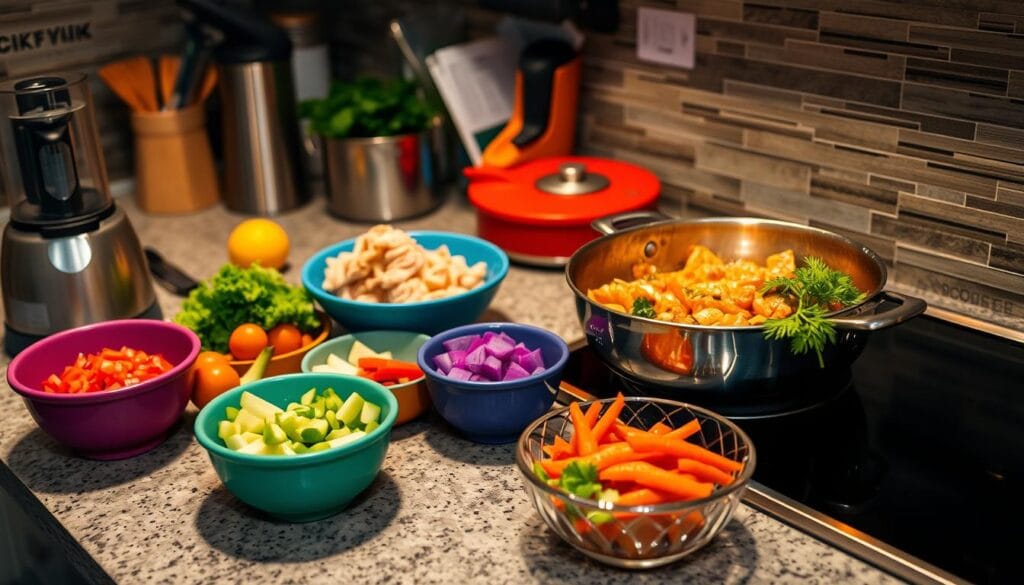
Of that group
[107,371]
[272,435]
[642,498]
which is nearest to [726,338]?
[642,498]

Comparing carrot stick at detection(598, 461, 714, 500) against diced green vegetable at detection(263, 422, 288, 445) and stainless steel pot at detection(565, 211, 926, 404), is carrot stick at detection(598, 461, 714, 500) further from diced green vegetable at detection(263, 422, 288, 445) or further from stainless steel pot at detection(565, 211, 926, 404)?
diced green vegetable at detection(263, 422, 288, 445)

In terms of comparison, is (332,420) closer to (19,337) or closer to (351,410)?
(351,410)

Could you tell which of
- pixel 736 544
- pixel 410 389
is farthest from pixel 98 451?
pixel 736 544

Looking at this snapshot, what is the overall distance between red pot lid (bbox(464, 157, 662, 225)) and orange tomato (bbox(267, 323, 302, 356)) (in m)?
0.39

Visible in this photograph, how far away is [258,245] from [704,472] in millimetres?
894

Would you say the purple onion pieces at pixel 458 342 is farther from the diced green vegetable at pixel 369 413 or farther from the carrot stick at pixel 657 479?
the carrot stick at pixel 657 479

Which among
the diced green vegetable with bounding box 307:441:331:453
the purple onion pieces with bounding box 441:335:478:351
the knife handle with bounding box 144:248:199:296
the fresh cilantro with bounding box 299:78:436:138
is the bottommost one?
the knife handle with bounding box 144:248:199:296

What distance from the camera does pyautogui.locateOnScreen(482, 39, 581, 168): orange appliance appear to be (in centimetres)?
171

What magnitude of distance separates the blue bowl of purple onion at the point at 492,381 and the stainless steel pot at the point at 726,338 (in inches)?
2.8

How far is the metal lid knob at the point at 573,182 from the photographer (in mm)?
1600

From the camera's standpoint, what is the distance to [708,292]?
119cm

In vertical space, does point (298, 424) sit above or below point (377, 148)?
below

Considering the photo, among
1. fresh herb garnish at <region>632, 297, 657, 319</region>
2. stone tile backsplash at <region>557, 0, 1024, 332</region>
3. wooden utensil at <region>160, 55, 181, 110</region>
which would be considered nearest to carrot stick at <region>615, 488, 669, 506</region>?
fresh herb garnish at <region>632, 297, 657, 319</region>

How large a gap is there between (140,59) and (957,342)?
1.41m
